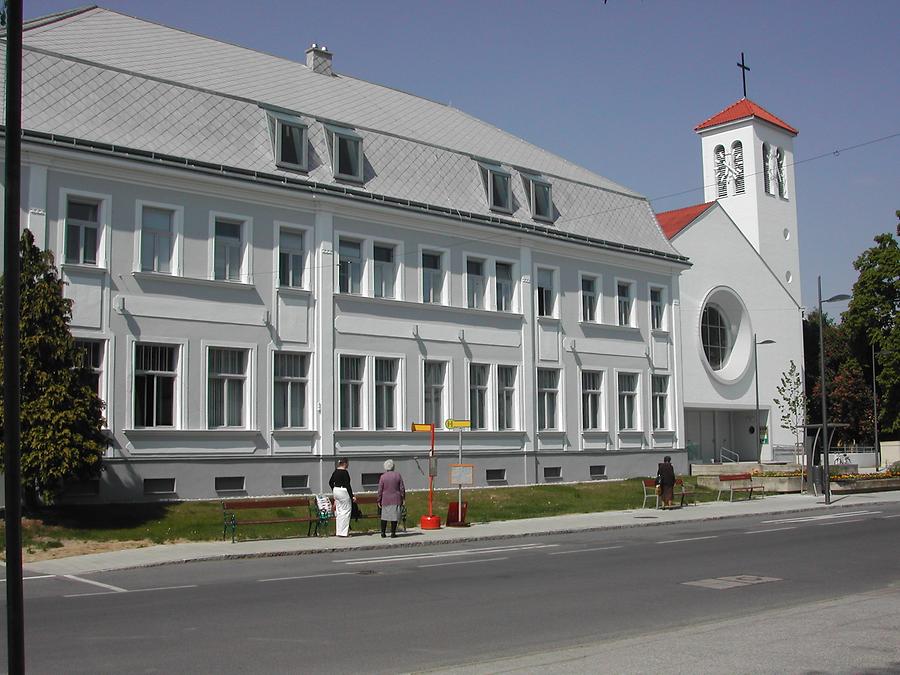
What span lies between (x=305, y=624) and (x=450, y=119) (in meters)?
32.1

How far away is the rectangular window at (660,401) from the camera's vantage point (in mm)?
41906

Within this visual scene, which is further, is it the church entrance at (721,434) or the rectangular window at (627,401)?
the church entrance at (721,434)

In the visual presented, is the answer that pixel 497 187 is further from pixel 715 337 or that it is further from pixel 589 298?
pixel 715 337

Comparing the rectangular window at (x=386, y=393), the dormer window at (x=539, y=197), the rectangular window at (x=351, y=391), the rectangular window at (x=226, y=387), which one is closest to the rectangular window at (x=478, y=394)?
the rectangular window at (x=386, y=393)

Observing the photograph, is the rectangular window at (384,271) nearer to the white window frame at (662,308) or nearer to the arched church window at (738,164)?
the white window frame at (662,308)

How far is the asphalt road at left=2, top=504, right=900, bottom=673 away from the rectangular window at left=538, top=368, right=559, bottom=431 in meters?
16.2

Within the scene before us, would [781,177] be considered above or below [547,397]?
above

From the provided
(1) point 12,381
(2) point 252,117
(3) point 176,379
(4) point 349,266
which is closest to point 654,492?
(4) point 349,266

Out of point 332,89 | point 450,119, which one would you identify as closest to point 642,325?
point 450,119

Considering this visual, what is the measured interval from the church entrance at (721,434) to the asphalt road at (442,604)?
29.2 m

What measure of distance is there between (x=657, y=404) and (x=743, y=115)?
26.4 meters

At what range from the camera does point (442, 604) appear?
12.4 metres

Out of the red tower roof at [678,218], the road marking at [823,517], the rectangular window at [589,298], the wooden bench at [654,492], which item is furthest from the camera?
the red tower roof at [678,218]

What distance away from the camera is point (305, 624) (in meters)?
11.0
